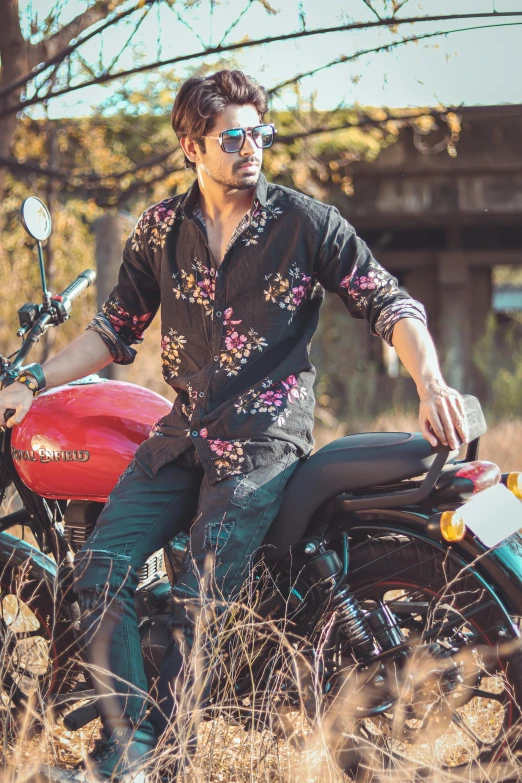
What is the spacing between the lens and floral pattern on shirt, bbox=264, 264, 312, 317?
2371 millimetres

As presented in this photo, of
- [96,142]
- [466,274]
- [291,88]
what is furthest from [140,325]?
[466,274]

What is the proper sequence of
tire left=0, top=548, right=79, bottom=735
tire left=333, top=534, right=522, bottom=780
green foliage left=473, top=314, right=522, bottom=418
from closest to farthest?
tire left=333, top=534, right=522, bottom=780 → tire left=0, top=548, right=79, bottom=735 → green foliage left=473, top=314, right=522, bottom=418

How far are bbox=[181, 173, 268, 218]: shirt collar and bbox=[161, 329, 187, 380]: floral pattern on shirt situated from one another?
1.07ft

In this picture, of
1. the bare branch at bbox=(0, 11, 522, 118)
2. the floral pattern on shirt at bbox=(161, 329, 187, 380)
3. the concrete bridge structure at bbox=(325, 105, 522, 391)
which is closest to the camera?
the floral pattern on shirt at bbox=(161, 329, 187, 380)

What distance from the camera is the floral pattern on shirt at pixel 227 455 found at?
90.6 inches

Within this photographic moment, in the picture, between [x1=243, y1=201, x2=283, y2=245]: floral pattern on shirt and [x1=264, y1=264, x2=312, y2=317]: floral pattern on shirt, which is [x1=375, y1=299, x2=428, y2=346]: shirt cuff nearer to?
[x1=264, y1=264, x2=312, y2=317]: floral pattern on shirt

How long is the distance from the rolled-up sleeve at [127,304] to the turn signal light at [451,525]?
1.06 metres

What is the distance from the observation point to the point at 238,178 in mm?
2379

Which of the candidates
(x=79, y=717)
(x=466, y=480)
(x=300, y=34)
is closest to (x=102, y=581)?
(x=79, y=717)

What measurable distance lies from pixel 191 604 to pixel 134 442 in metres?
0.55

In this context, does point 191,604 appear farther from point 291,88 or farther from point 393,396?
point 393,396

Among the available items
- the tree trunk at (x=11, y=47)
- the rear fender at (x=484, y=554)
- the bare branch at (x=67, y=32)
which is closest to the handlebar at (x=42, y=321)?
the rear fender at (x=484, y=554)

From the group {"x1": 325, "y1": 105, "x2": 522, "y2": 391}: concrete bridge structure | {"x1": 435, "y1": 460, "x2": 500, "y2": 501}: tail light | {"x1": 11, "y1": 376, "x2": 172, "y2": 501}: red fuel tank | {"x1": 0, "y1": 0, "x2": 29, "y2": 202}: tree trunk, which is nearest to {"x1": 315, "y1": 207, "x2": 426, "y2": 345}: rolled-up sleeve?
{"x1": 435, "y1": 460, "x2": 500, "y2": 501}: tail light

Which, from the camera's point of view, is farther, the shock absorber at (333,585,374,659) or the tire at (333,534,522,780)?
the shock absorber at (333,585,374,659)
